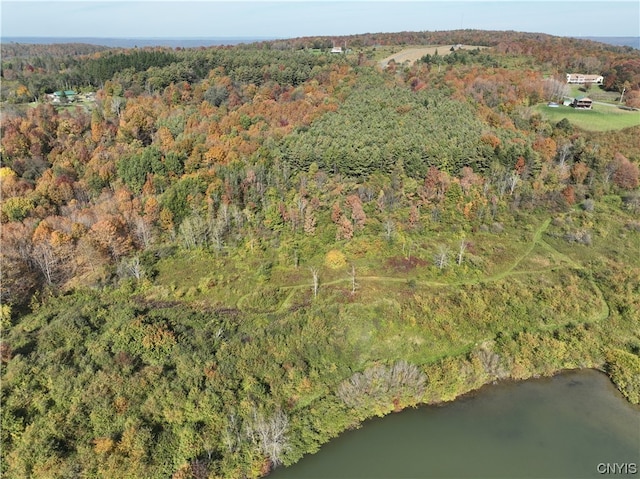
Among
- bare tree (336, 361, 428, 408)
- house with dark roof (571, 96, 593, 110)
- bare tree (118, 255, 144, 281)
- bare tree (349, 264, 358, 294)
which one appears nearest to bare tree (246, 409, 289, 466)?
bare tree (336, 361, 428, 408)

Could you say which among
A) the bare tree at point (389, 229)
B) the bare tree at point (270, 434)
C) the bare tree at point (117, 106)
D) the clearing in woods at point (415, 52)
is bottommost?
the bare tree at point (270, 434)

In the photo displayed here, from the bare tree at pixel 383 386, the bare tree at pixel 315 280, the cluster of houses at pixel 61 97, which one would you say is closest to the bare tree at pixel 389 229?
the bare tree at pixel 315 280

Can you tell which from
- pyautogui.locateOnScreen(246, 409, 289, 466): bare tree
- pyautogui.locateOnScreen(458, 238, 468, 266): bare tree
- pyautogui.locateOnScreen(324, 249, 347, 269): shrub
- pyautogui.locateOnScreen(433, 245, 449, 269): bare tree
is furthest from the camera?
pyautogui.locateOnScreen(324, 249, 347, 269): shrub

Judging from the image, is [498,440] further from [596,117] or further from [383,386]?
[596,117]

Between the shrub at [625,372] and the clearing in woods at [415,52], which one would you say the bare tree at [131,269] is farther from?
the clearing in woods at [415,52]

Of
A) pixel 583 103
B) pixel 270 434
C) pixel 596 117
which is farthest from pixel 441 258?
pixel 583 103

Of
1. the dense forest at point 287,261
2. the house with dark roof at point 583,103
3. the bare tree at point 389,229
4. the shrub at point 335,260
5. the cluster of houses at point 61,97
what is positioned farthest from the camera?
the cluster of houses at point 61,97

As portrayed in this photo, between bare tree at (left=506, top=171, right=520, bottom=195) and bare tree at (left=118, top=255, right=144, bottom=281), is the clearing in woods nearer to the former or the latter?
bare tree at (left=506, top=171, right=520, bottom=195)
